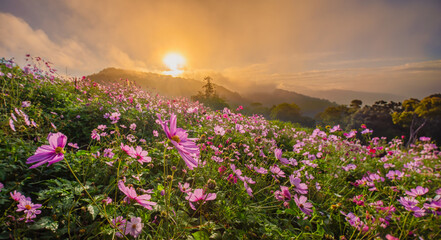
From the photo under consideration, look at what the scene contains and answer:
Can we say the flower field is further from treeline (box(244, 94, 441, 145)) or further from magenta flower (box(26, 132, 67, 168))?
treeline (box(244, 94, 441, 145))

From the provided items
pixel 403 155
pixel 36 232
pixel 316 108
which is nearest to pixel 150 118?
pixel 36 232

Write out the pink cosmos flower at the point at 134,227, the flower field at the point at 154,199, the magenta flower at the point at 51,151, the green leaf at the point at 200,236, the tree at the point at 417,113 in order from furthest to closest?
the tree at the point at 417,113 < the green leaf at the point at 200,236 < the flower field at the point at 154,199 < the pink cosmos flower at the point at 134,227 < the magenta flower at the point at 51,151

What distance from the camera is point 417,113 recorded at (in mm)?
12820

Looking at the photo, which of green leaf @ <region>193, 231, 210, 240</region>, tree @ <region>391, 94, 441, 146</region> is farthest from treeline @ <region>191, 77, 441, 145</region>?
green leaf @ <region>193, 231, 210, 240</region>

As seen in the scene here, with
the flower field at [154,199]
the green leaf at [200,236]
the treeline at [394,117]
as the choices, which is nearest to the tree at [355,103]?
the treeline at [394,117]

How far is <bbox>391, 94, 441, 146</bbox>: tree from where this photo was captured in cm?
1214

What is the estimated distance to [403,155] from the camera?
194 inches

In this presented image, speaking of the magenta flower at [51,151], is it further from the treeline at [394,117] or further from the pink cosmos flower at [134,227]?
the treeline at [394,117]

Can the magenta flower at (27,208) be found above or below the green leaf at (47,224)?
above

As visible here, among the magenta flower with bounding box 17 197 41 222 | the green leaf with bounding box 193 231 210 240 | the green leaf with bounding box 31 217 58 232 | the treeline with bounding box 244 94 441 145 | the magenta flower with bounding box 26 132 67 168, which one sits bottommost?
the treeline with bounding box 244 94 441 145

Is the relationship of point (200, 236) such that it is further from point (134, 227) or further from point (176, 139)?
point (176, 139)

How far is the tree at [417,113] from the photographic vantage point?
12143 millimetres

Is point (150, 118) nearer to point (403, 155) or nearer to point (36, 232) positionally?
point (36, 232)

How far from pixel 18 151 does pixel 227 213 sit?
5.32 ft
